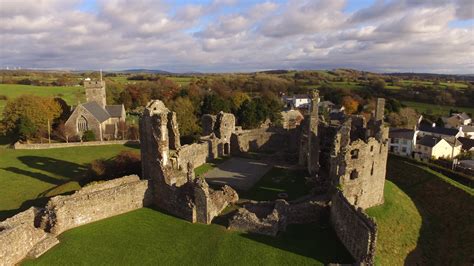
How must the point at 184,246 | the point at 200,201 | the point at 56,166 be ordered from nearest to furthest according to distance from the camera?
1. the point at 184,246
2. the point at 200,201
3. the point at 56,166

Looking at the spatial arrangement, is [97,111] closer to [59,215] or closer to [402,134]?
[59,215]

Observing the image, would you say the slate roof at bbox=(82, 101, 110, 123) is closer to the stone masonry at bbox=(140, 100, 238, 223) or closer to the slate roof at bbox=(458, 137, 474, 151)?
the stone masonry at bbox=(140, 100, 238, 223)

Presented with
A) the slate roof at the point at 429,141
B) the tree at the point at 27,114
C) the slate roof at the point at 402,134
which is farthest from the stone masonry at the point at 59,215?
the slate roof at the point at 402,134

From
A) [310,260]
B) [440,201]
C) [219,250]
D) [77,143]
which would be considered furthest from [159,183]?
[77,143]

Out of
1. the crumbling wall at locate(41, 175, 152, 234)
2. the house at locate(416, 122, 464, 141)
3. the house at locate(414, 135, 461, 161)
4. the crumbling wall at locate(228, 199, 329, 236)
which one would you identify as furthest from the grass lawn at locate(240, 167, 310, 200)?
the house at locate(416, 122, 464, 141)

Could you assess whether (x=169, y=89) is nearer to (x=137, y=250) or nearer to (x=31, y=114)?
(x=31, y=114)

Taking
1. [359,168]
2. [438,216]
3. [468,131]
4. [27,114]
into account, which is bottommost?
[438,216]

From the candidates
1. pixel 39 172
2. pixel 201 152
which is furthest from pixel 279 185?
pixel 39 172
